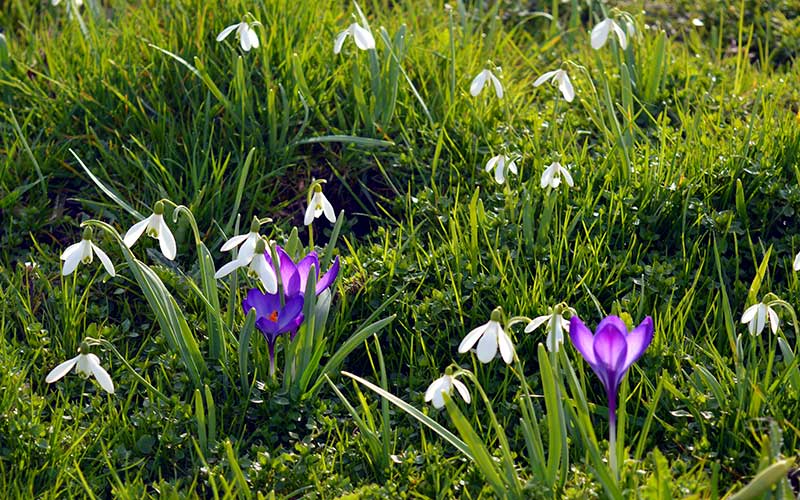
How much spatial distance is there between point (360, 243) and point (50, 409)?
3.28 ft

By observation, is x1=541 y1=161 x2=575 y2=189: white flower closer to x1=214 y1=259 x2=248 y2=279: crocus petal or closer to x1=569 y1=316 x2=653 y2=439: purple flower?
x1=569 y1=316 x2=653 y2=439: purple flower

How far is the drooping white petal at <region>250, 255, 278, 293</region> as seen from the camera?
2070mm

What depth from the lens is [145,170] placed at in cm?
286

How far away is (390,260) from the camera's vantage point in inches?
105

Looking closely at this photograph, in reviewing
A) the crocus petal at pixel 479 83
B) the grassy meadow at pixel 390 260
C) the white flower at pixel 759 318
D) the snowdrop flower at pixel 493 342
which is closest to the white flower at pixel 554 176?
Answer: the grassy meadow at pixel 390 260

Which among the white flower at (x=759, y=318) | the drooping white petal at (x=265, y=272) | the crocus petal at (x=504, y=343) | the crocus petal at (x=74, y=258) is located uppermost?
the crocus petal at (x=74, y=258)

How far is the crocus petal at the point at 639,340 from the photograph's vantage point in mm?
1918

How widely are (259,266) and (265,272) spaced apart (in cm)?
2

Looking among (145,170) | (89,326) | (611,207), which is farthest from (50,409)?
(611,207)

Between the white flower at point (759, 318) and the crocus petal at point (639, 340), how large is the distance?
1.06 feet

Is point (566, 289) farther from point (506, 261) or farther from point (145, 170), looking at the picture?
point (145, 170)

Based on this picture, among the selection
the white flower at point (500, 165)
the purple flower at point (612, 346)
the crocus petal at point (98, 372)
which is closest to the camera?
the purple flower at point (612, 346)

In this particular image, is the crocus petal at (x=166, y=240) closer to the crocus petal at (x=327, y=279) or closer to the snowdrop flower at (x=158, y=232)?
the snowdrop flower at (x=158, y=232)

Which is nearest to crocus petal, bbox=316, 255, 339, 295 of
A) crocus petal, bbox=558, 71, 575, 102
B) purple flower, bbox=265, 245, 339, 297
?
purple flower, bbox=265, 245, 339, 297
